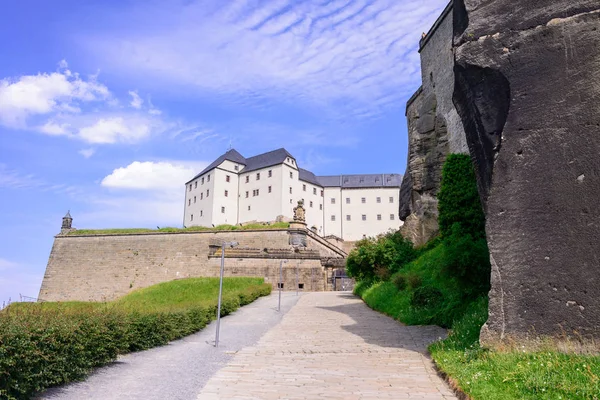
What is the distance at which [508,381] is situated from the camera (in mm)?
6055

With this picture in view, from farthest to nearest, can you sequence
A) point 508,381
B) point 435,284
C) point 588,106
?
point 435,284 → point 588,106 → point 508,381

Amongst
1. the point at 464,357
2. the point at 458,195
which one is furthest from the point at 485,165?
the point at 458,195

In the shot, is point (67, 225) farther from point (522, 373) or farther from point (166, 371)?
point (522, 373)

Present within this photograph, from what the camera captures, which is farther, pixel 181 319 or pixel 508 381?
pixel 181 319

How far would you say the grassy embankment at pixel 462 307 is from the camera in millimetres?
5766

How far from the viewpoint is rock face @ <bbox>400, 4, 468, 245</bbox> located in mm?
27297

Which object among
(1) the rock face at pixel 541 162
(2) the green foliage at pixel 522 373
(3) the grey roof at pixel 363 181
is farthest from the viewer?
(3) the grey roof at pixel 363 181

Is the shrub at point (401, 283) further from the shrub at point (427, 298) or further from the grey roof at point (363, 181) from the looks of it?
the grey roof at point (363, 181)

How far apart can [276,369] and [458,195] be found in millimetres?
12676

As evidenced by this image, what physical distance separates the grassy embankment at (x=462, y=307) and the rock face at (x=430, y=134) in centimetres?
254

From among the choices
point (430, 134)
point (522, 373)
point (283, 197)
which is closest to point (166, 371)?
point (522, 373)

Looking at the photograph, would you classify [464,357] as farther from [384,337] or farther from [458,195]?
[458,195]

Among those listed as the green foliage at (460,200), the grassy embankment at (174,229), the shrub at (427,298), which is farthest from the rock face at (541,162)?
the grassy embankment at (174,229)

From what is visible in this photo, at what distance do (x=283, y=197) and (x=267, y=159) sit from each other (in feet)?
26.3
